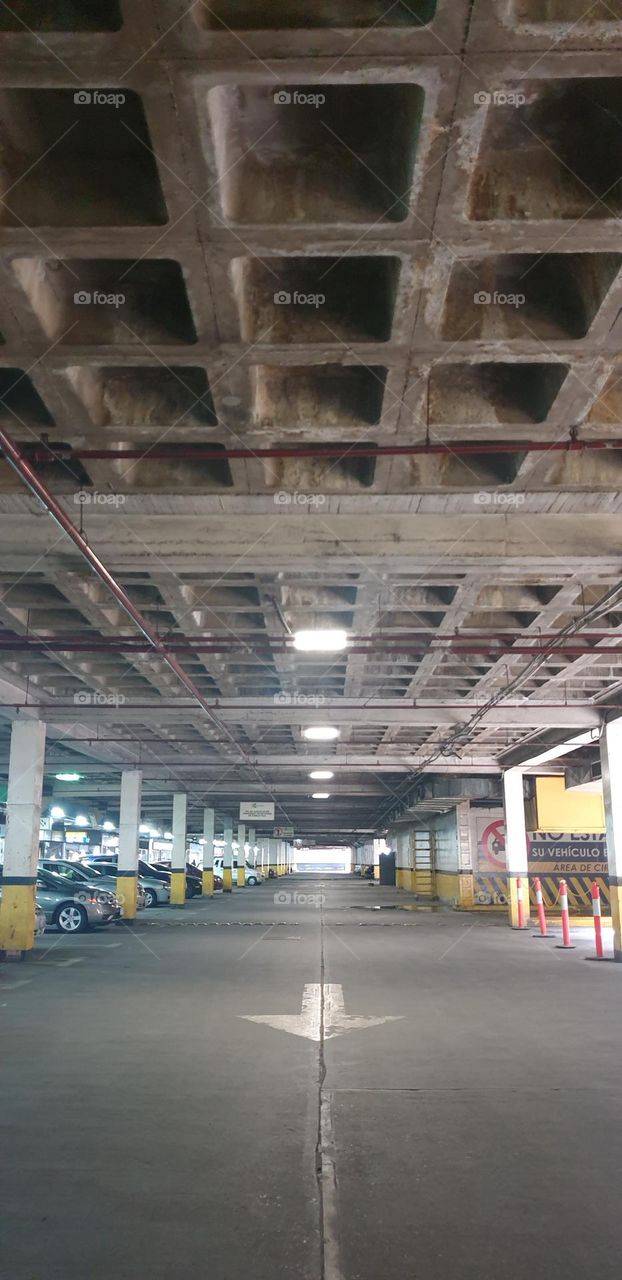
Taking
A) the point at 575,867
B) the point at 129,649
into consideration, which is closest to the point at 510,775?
the point at 575,867

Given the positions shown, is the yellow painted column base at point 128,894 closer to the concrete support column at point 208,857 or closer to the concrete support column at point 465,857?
the concrete support column at point 465,857

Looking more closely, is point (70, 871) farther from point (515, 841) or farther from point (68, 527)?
point (68, 527)

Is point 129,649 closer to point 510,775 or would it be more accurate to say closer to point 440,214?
point 440,214

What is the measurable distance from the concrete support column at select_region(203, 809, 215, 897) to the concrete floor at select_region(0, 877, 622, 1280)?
2935 centimetres

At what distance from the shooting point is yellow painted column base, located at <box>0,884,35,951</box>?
52.7ft

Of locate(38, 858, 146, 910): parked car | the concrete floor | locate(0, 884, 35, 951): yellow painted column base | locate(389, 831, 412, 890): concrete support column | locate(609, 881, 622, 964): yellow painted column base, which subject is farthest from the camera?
locate(389, 831, 412, 890): concrete support column

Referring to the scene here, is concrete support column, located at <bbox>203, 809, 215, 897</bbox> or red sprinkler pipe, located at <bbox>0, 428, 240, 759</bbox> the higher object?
red sprinkler pipe, located at <bbox>0, 428, 240, 759</bbox>

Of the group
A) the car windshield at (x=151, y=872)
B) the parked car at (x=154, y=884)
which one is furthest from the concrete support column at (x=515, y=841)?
the car windshield at (x=151, y=872)

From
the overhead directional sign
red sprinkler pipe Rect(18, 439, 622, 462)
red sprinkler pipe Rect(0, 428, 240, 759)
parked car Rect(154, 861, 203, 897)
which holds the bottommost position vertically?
parked car Rect(154, 861, 203, 897)

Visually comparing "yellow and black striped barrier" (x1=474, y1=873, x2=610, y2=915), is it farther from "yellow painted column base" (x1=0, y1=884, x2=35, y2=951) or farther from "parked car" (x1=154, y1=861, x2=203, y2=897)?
"yellow painted column base" (x1=0, y1=884, x2=35, y2=951)

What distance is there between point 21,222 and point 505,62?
2594 mm

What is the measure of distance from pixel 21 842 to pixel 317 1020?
30.7ft

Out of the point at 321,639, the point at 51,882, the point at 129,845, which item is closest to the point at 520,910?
the point at 129,845

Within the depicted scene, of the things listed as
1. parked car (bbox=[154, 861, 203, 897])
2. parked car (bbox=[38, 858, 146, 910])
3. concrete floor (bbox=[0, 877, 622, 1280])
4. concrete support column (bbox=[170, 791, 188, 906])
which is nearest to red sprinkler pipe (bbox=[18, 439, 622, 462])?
concrete floor (bbox=[0, 877, 622, 1280])
